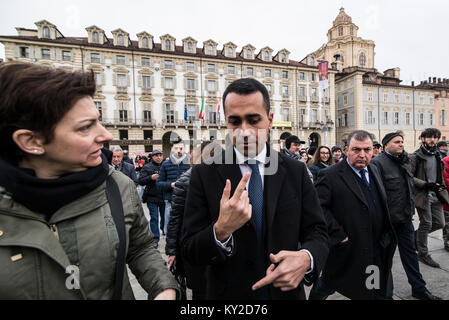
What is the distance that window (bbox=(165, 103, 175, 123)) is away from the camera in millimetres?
29484

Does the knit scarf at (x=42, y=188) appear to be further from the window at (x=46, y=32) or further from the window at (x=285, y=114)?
the window at (x=46, y=32)

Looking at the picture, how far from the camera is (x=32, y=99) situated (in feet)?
3.35

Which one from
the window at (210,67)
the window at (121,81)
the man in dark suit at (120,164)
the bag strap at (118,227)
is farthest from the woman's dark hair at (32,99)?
the window at (210,67)

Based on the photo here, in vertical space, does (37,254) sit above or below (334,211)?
above

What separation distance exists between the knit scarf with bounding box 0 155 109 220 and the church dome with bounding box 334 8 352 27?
53987 mm

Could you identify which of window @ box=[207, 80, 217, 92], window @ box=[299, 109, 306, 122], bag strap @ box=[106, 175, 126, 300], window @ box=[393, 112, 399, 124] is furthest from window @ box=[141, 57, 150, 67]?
window @ box=[393, 112, 399, 124]

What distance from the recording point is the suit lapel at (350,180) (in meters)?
2.51

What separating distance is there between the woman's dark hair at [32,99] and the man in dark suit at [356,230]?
256cm

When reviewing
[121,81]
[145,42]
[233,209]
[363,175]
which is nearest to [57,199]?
[233,209]

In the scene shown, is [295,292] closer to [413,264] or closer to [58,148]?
[58,148]
